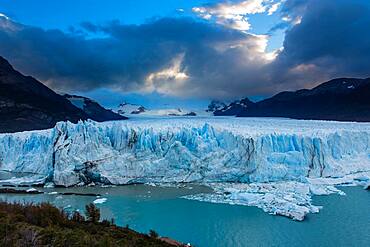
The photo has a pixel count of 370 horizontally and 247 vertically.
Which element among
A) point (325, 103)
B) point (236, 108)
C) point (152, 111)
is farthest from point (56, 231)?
point (236, 108)

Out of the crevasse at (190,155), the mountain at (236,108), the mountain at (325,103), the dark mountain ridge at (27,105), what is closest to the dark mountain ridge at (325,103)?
the mountain at (325,103)

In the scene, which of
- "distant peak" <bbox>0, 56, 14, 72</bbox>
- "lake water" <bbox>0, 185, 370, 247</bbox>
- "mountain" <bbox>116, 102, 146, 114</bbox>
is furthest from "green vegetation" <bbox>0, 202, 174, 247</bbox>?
"mountain" <bbox>116, 102, 146, 114</bbox>

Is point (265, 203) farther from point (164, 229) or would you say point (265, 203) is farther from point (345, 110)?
point (345, 110)

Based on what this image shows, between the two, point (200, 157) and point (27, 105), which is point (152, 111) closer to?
point (27, 105)

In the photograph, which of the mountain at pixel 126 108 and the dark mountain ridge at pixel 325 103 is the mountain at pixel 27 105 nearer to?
the mountain at pixel 126 108

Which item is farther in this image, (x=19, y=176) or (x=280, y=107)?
(x=280, y=107)

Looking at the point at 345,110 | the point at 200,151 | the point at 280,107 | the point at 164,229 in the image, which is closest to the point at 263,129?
the point at 200,151
